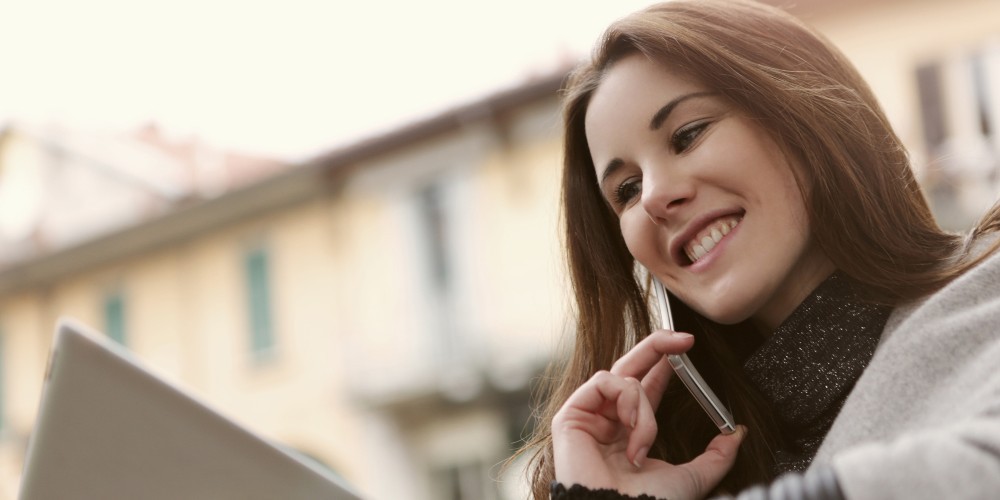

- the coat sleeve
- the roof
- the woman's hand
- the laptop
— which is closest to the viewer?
the coat sleeve

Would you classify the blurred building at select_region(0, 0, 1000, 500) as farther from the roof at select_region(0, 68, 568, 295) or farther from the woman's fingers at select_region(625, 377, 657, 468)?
the woman's fingers at select_region(625, 377, 657, 468)

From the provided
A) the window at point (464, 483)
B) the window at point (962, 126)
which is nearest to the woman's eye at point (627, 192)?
the window at point (962, 126)

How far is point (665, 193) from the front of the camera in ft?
3.92

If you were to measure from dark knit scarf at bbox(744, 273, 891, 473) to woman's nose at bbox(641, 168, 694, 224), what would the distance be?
0.56 ft

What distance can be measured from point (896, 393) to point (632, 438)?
0.90 ft

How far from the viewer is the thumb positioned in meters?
1.16

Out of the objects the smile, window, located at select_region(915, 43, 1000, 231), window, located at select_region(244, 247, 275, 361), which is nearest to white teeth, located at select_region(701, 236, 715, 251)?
the smile

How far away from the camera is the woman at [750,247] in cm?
112

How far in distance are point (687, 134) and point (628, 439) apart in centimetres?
33

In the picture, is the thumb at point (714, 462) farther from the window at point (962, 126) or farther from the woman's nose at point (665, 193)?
the window at point (962, 126)

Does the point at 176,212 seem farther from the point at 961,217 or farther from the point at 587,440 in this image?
the point at 587,440

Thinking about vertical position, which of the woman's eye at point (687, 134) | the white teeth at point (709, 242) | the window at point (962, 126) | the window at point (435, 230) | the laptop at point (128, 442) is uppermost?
the window at point (435, 230)

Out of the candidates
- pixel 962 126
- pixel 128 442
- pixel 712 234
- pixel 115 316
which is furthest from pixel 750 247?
pixel 115 316

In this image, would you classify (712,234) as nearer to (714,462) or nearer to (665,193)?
(665,193)
